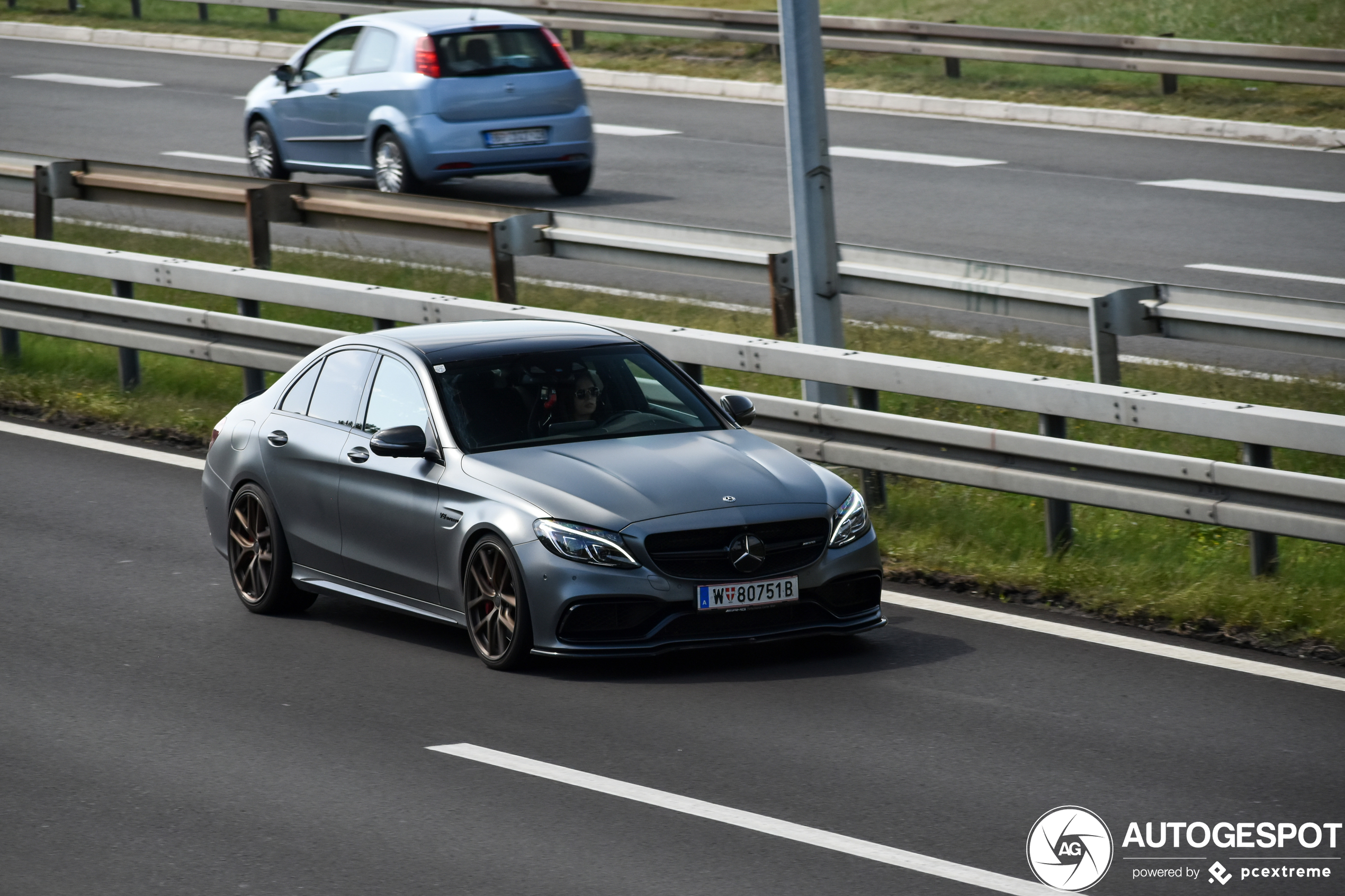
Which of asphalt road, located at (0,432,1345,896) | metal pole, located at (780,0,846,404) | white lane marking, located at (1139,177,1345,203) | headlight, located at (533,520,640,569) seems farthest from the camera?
white lane marking, located at (1139,177,1345,203)

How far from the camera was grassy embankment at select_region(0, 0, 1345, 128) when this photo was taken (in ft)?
86.2

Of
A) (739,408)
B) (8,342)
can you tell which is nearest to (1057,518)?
(739,408)

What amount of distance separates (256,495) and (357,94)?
42.6 feet

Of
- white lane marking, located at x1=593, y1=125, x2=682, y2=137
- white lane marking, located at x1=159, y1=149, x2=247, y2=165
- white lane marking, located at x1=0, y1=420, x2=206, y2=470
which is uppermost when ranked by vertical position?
white lane marking, located at x1=159, y1=149, x2=247, y2=165

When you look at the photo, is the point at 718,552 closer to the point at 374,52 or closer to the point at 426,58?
the point at 426,58

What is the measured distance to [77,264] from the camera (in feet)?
49.4

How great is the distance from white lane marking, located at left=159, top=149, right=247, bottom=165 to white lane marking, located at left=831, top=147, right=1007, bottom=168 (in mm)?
6736

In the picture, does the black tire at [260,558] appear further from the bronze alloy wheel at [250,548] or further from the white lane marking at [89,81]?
the white lane marking at [89,81]

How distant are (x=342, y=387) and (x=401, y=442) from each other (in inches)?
39.6

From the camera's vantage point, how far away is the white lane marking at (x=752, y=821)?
250 inches

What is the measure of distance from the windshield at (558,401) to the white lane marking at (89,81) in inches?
907

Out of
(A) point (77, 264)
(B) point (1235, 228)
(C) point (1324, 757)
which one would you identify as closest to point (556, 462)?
(C) point (1324, 757)

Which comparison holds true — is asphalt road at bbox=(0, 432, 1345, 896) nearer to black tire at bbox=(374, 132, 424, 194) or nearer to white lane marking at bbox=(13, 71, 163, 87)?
black tire at bbox=(374, 132, 424, 194)
